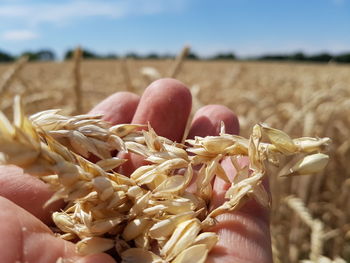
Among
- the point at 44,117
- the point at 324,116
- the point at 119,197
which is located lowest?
the point at 324,116

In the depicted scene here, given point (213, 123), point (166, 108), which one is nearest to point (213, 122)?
point (213, 123)

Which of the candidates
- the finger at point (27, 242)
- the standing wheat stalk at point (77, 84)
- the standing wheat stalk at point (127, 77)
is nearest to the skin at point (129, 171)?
the finger at point (27, 242)

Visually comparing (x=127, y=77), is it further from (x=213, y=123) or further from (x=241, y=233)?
(x=241, y=233)

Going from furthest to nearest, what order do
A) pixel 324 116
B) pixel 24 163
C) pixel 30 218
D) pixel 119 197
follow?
1. pixel 324 116
2. pixel 30 218
3. pixel 119 197
4. pixel 24 163

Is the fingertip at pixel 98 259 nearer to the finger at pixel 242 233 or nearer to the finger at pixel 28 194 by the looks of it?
the finger at pixel 242 233

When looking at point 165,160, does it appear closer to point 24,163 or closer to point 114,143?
point 114,143

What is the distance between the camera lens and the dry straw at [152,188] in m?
0.68

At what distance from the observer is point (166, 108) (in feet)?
3.63

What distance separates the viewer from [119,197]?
27.5 inches

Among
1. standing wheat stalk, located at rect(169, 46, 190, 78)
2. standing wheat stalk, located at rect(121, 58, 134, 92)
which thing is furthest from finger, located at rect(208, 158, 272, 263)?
standing wheat stalk, located at rect(121, 58, 134, 92)

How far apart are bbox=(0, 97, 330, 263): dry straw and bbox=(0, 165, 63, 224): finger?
0.66 ft

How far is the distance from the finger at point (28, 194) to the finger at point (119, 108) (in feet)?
1.05

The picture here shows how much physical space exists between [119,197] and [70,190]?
0.13 meters

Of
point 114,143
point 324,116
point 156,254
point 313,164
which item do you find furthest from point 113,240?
point 324,116
